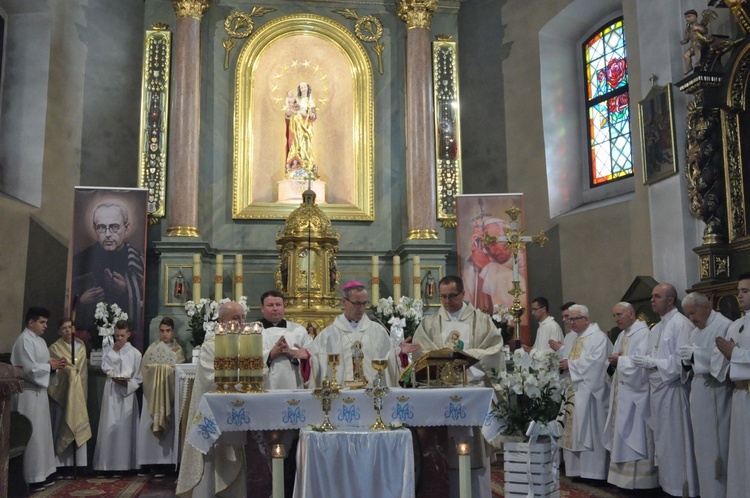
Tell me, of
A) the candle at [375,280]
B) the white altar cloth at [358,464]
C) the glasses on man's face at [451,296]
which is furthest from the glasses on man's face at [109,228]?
the white altar cloth at [358,464]

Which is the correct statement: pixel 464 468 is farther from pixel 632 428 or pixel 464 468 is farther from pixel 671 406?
pixel 632 428

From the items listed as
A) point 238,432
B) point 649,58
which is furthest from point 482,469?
point 649,58

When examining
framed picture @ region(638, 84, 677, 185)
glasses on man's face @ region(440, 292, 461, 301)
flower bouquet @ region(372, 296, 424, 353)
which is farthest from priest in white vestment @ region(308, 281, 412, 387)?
framed picture @ region(638, 84, 677, 185)

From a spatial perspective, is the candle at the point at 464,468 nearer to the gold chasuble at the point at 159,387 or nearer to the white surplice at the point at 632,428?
the white surplice at the point at 632,428

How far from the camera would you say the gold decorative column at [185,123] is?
12328mm

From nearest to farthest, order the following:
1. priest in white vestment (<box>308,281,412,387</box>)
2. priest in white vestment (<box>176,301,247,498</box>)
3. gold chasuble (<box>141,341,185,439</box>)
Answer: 1. priest in white vestment (<box>176,301,247,498</box>)
2. priest in white vestment (<box>308,281,412,387</box>)
3. gold chasuble (<box>141,341,185,439</box>)

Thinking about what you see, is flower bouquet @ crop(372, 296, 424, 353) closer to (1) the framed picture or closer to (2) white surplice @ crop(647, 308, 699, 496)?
(1) the framed picture

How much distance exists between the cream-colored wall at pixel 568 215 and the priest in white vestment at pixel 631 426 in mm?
2257

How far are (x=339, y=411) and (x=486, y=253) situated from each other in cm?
711

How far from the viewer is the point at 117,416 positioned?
32.3 ft

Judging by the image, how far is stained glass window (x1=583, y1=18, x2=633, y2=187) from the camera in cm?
1230

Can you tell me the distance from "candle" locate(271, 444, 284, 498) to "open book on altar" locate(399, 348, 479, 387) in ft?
3.76

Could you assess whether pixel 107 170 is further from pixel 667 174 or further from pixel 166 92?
pixel 667 174

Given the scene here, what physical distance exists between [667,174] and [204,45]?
759 cm
